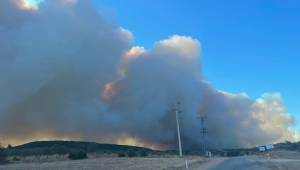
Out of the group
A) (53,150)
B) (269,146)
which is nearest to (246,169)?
(269,146)

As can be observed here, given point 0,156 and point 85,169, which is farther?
point 0,156

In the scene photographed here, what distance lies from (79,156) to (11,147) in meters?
84.1

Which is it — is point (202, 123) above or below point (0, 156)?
above

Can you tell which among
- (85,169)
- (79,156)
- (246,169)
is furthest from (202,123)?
(246,169)

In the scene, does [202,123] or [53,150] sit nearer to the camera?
[202,123]

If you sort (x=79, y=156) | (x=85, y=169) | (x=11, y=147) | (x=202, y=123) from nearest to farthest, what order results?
1. (x=85, y=169)
2. (x=79, y=156)
3. (x=202, y=123)
4. (x=11, y=147)

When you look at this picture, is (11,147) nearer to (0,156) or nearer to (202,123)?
(0,156)

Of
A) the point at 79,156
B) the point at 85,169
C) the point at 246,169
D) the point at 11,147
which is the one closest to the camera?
the point at 246,169

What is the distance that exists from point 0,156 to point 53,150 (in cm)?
5038

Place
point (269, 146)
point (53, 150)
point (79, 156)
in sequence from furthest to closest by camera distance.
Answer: point (53, 150)
point (79, 156)
point (269, 146)

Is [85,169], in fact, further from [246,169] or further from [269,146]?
[269,146]

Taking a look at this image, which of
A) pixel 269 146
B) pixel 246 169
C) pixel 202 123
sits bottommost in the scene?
pixel 246 169

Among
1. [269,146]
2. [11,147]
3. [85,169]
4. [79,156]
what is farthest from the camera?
[11,147]

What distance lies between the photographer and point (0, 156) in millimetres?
114438
